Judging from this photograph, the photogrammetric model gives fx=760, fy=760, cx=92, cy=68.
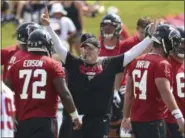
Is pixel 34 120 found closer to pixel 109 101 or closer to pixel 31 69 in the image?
pixel 31 69

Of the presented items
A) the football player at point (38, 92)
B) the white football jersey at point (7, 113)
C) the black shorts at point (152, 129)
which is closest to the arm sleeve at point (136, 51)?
the black shorts at point (152, 129)

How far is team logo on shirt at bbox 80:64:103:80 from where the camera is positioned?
9359 millimetres

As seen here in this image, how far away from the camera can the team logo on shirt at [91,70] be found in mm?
9359

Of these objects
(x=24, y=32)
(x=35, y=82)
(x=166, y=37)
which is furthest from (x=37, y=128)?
(x=24, y=32)

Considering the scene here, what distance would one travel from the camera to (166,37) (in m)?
8.77

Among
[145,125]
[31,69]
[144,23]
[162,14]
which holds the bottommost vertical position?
[145,125]

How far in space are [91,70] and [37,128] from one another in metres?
1.19

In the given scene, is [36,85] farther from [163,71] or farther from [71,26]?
[71,26]

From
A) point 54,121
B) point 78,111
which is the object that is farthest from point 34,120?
point 78,111

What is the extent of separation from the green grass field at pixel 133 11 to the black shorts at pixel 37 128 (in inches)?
572

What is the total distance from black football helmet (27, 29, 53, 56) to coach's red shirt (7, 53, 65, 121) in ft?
0.35

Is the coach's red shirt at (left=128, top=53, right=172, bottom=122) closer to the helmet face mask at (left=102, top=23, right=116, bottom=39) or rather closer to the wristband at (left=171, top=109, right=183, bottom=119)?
the wristband at (left=171, top=109, right=183, bottom=119)

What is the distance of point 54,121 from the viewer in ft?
28.5

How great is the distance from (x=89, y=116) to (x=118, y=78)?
1.83m
